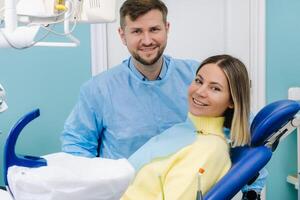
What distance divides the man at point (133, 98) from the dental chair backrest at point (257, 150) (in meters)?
0.38

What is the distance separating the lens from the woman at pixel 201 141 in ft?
A: 4.25

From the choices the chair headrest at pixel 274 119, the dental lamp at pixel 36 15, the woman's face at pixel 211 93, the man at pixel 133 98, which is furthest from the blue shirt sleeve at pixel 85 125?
the chair headrest at pixel 274 119

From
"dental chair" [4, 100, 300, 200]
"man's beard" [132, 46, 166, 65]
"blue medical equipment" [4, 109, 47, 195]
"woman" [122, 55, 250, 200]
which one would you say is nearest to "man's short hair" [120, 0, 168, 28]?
"man's beard" [132, 46, 166, 65]

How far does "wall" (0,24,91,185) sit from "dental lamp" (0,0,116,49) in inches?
41.6

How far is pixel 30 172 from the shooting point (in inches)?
28.7

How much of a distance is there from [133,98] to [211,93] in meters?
0.37

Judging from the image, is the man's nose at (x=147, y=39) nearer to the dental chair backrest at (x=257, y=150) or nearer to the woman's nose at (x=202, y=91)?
the woman's nose at (x=202, y=91)

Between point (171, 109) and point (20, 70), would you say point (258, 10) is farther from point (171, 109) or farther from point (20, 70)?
point (20, 70)

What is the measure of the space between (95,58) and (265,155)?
1284 mm

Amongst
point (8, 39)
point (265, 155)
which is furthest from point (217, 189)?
point (8, 39)

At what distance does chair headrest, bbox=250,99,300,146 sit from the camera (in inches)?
50.0

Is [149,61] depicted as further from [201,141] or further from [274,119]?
[274,119]

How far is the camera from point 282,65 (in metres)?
2.44

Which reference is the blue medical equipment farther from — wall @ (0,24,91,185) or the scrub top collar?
wall @ (0,24,91,185)
